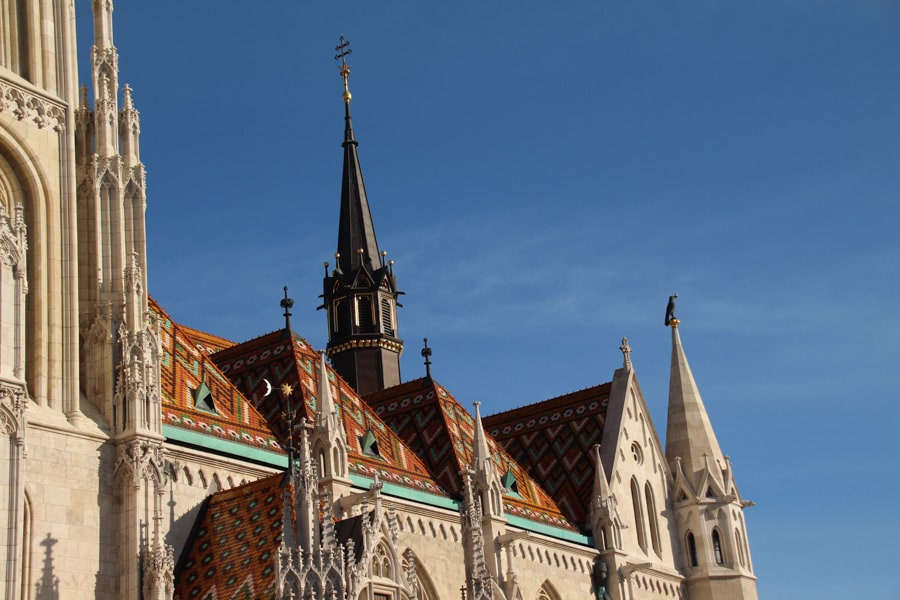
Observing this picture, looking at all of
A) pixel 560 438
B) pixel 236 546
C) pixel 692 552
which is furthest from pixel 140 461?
pixel 692 552

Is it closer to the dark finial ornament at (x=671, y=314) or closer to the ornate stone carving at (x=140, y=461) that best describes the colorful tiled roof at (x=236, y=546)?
the ornate stone carving at (x=140, y=461)

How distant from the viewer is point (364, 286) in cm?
4406

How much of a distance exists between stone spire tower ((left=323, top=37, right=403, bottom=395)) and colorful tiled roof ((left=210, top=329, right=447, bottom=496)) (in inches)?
339

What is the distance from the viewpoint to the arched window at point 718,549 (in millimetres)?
40406

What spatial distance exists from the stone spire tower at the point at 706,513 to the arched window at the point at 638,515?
1760 millimetres

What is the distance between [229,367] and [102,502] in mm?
11235

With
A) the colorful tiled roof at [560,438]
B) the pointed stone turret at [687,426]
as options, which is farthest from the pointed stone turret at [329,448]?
the pointed stone turret at [687,426]

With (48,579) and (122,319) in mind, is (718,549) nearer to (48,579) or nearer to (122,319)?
(122,319)

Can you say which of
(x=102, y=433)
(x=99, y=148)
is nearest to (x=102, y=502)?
(x=102, y=433)

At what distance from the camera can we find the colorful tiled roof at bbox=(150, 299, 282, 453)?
26703 millimetres

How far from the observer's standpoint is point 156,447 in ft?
76.3

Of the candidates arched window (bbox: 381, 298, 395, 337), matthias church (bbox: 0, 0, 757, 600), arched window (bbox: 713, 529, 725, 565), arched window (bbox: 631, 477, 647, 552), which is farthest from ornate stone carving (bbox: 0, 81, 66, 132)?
arched window (bbox: 713, 529, 725, 565)

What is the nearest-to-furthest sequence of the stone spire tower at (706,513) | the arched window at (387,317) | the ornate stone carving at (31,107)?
the ornate stone carving at (31,107) → the stone spire tower at (706,513) → the arched window at (387,317)

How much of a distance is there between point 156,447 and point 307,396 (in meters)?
8.49
